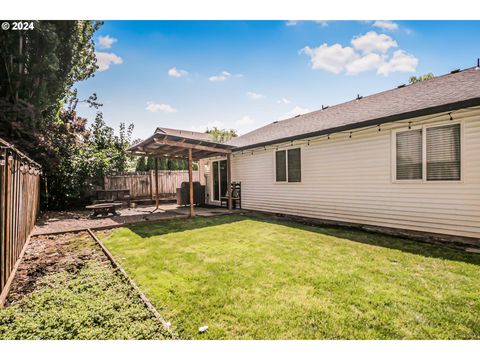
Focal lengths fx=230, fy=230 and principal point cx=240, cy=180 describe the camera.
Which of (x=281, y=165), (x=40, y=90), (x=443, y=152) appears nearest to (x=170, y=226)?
(x=281, y=165)

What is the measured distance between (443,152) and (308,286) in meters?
4.59

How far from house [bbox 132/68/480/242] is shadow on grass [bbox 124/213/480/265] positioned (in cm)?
80

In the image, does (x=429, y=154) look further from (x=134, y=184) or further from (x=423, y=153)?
(x=134, y=184)

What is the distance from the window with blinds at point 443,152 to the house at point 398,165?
0.05 feet

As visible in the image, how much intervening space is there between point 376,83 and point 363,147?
5395 millimetres

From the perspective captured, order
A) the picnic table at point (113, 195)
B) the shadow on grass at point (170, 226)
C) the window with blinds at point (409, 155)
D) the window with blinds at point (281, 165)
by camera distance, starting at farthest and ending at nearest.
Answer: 1. the picnic table at point (113, 195)
2. the window with blinds at point (281, 165)
3. the shadow on grass at point (170, 226)
4. the window with blinds at point (409, 155)

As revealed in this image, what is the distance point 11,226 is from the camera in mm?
3340

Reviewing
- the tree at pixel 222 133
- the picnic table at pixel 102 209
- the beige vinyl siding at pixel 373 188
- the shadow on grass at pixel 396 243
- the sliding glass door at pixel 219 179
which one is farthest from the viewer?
the tree at pixel 222 133

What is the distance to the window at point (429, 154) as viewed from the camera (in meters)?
4.93

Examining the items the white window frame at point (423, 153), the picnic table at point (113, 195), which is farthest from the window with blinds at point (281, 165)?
the picnic table at point (113, 195)

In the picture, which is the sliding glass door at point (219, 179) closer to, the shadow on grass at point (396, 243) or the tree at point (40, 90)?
the shadow on grass at point (396, 243)

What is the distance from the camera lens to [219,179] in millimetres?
12195

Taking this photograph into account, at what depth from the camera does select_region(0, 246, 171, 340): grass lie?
6.84 ft
